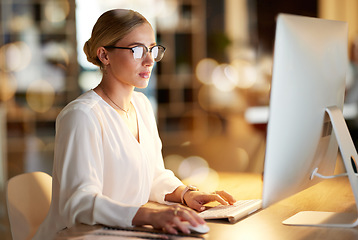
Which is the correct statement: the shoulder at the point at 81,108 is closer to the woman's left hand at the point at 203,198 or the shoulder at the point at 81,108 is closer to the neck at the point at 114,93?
the neck at the point at 114,93

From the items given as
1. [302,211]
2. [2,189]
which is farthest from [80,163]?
[2,189]

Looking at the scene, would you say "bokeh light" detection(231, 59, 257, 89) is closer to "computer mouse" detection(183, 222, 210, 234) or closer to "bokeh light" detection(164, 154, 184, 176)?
"bokeh light" detection(164, 154, 184, 176)

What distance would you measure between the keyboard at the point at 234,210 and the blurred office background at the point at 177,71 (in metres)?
4.08

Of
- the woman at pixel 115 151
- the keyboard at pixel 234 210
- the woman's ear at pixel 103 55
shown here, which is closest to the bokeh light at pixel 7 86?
the woman at pixel 115 151

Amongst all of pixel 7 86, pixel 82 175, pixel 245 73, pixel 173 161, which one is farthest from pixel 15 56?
pixel 82 175

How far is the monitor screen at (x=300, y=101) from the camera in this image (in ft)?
4.17

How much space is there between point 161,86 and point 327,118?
6.56 meters

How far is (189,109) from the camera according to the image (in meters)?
8.11

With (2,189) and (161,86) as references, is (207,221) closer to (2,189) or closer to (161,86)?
(2,189)

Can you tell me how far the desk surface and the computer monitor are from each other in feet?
0.36

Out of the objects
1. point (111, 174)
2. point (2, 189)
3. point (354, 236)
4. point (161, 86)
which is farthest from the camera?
point (161, 86)

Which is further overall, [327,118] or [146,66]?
[146,66]

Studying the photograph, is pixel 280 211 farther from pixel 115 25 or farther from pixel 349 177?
pixel 115 25

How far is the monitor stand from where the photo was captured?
145cm
